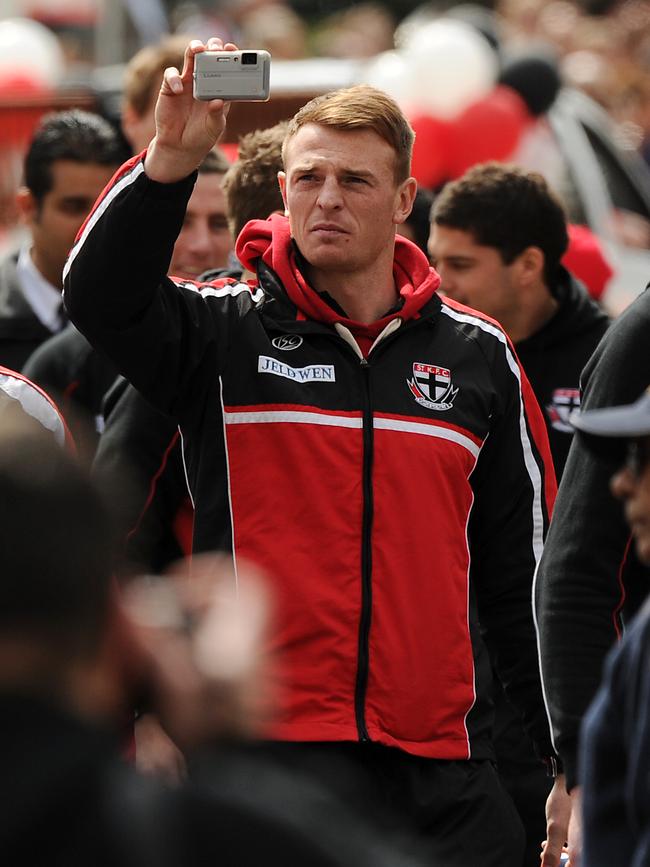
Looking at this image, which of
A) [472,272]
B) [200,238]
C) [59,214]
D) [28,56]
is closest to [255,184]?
[200,238]

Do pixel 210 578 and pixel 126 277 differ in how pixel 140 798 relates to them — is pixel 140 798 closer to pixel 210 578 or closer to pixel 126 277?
pixel 210 578

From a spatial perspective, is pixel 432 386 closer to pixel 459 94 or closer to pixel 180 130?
pixel 180 130

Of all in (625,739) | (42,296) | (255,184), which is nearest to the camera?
(625,739)

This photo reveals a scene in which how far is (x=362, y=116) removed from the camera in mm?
4492

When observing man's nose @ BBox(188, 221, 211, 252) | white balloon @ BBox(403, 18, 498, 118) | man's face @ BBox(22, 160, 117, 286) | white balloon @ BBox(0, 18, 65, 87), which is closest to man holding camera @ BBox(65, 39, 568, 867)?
man's nose @ BBox(188, 221, 211, 252)

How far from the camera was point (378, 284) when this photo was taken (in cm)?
451

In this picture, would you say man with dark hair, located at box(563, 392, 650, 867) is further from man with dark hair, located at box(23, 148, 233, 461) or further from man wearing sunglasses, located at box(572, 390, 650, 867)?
man with dark hair, located at box(23, 148, 233, 461)

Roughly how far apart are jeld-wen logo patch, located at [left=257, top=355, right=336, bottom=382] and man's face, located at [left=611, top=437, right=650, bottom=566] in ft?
4.73

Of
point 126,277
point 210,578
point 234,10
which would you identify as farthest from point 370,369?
point 234,10

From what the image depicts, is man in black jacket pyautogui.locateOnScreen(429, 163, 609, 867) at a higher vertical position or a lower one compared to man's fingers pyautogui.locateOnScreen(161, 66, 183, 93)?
lower

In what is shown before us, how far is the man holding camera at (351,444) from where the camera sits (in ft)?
13.4

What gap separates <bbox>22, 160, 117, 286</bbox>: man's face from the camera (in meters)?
6.94

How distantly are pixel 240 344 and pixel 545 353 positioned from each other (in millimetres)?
1806

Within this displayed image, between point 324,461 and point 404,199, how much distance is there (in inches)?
32.1
